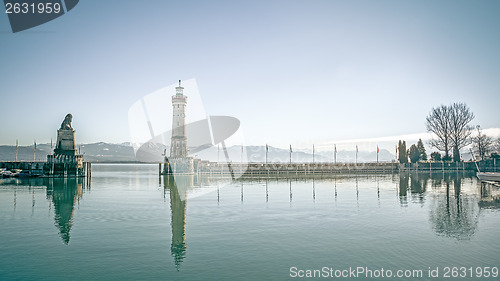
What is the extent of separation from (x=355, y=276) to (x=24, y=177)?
8438 cm

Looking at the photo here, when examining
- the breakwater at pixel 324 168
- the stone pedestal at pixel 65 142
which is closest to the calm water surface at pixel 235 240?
the stone pedestal at pixel 65 142

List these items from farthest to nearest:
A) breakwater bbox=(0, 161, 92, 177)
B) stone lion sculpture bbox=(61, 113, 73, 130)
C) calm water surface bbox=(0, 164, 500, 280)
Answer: stone lion sculpture bbox=(61, 113, 73, 130) < breakwater bbox=(0, 161, 92, 177) < calm water surface bbox=(0, 164, 500, 280)

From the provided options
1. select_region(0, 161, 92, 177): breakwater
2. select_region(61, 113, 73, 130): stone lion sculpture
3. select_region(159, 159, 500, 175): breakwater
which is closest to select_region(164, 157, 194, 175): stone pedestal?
select_region(159, 159, 500, 175): breakwater

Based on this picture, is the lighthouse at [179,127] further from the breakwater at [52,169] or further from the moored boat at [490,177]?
the moored boat at [490,177]

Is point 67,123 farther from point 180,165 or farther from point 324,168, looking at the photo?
point 324,168

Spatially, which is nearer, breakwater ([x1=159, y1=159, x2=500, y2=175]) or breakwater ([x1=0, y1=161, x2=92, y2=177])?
breakwater ([x1=0, y1=161, x2=92, y2=177])

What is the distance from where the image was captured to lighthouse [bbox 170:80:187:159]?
3807 inches

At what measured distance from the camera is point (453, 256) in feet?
53.8

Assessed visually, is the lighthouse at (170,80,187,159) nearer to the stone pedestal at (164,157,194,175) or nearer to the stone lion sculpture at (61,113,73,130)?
the stone pedestal at (164,157,194,175)

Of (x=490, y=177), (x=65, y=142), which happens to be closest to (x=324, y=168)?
(x=490, y=177)

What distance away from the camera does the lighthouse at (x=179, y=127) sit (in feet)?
317

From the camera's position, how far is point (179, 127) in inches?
3868

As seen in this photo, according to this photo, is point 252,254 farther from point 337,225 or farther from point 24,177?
point 24,177

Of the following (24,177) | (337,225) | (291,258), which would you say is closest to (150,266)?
(291,258)
